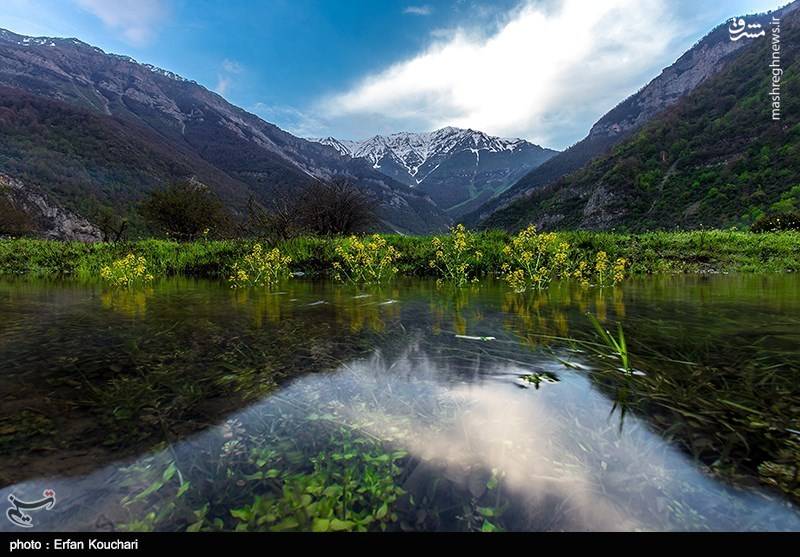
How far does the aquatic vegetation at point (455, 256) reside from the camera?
10906 millimetres

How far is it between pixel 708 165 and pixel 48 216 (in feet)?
387

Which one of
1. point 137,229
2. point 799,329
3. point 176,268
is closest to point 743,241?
point 799,329

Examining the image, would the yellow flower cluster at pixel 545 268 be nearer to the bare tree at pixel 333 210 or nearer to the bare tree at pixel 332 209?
the bare tree at pixel 332 209

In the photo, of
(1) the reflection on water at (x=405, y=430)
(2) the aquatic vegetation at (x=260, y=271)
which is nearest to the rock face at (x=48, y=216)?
(2) the aquatic vegetation at (x=260, y=271)

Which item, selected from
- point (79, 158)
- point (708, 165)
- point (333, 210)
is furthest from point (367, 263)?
point (79, 158)

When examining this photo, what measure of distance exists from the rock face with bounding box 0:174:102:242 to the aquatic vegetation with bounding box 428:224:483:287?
71.6m

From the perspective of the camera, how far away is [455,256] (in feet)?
42.4

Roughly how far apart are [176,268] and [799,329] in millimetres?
17032

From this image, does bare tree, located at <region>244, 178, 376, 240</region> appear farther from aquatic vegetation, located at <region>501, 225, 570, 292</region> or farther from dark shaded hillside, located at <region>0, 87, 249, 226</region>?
dark shaded hillside, located at <region>0, 87, 249, 226</region>

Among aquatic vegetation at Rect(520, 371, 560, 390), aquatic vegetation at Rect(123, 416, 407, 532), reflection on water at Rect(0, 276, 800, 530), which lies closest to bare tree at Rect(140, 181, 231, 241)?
reflection on water at Rect(0, 276, 800, 530)

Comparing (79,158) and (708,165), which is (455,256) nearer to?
(708,165)

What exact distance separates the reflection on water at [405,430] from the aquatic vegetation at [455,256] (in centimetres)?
666
